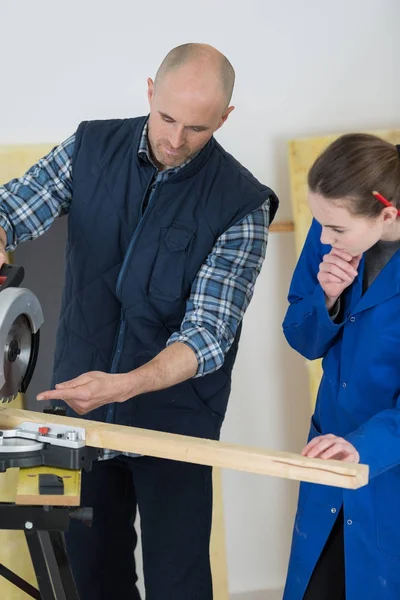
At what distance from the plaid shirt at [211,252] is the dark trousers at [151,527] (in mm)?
323

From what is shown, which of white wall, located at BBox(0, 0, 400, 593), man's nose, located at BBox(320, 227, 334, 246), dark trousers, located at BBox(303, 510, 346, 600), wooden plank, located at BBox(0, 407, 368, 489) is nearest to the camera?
wooden plank, located at BBox(0, 407, 368, 489)

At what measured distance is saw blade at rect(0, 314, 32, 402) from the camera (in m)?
1.74

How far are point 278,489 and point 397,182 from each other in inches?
70.6

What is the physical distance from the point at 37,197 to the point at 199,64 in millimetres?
548

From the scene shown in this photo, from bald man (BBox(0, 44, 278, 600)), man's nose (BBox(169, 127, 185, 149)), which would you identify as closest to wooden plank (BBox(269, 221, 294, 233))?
bald man (BBox(0, 44, 278, 600))

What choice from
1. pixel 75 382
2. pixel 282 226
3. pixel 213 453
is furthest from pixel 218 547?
pixel 213 453

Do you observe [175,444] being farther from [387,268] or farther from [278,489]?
[278,489]

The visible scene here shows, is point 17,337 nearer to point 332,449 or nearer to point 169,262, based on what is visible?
point 169,262

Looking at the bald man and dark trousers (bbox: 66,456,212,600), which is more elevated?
the bald man

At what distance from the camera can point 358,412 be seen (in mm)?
1923

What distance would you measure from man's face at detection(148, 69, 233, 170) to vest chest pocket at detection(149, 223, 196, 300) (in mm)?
182

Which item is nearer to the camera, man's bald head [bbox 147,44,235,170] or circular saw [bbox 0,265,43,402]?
circular saw [bbox 0,265,43,402]

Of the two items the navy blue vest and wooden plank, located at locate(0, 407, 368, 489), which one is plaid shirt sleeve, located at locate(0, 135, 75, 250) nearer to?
the navy blue vest

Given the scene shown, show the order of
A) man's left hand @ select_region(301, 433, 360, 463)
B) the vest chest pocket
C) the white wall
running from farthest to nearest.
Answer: the white wall
the vest chest pocket
man's left hand @ select_region(301, 433, 360, 463)
